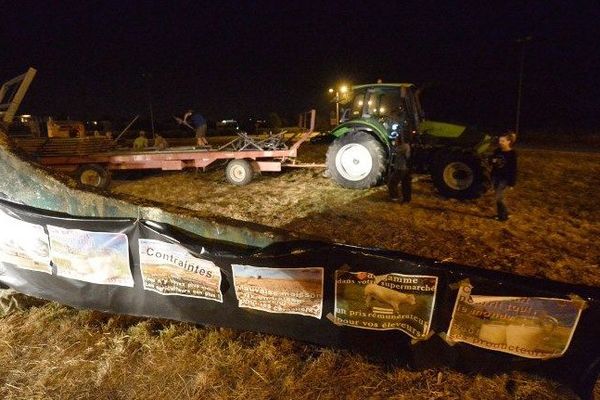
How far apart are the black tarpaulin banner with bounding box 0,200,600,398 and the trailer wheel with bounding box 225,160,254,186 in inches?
241

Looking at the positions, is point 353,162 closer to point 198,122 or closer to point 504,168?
point 504,168

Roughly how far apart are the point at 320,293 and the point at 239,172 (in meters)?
7.27

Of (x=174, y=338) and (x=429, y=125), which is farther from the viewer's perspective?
(x=429, y=125)

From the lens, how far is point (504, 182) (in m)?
6.64

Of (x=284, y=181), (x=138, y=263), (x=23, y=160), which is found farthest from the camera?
(x=284, y=181)

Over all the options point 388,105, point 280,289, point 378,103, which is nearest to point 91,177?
point 378,103

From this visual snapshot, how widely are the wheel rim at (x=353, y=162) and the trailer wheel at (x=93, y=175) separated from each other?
613 cm

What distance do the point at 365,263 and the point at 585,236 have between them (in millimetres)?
4942

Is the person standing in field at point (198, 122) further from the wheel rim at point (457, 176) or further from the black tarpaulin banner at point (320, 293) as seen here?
the black tarpaulin banner at point (320, 293)

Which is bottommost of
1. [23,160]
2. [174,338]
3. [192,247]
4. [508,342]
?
[174,338]

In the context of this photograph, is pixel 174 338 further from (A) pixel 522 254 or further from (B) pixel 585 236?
(B) pixel 585 236

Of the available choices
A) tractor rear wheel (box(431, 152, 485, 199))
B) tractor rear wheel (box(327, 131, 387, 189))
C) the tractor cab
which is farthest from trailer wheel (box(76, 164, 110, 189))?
tractor rear wheel (box(431, 152, 485, 199))

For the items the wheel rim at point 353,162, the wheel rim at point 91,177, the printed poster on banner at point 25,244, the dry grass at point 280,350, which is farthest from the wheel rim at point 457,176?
the wheel rim at point 91,177

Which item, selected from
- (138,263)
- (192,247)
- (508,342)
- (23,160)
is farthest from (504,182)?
(23,160)
